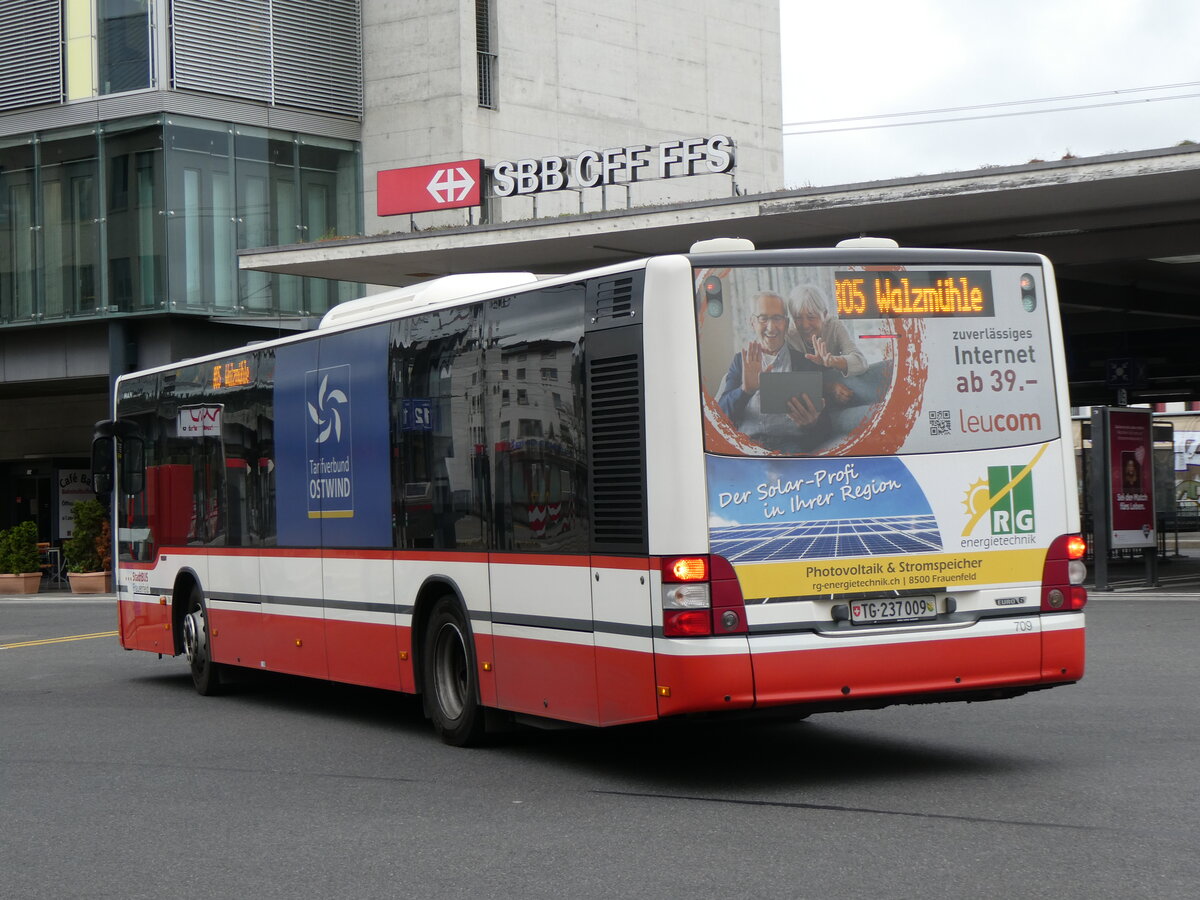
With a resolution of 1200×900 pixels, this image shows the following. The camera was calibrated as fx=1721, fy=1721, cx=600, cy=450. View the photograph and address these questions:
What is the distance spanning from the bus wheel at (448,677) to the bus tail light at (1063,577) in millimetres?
3531

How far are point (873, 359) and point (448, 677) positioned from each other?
11.9 feet

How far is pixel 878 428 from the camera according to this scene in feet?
29.2

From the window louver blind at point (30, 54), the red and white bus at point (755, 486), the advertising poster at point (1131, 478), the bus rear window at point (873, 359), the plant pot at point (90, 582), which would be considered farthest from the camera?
the window louver blind at point (30, 54)

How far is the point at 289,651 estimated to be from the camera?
43.2 feet

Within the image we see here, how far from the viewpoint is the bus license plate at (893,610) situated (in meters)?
8.78

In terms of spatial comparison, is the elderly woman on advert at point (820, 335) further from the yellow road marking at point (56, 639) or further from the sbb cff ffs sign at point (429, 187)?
the sbb cff ffs sign at point (429, 187)

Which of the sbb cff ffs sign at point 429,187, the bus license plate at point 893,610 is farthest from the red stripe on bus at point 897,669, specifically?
the sbb cff ffs sign at point 429,187

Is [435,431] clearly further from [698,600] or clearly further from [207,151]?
[207,151]

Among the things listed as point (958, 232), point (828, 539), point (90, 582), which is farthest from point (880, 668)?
point (90, 582)

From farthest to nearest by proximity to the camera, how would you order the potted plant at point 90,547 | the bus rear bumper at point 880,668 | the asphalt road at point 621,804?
the potted plant at point 90,547
the bus rear bumper at point 880,668
the asphalt road at point 621,804

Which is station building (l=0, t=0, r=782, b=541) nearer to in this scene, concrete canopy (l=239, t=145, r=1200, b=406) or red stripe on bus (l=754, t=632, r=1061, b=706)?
concrete canopy (l=239, t=145, r=1200, b=406)

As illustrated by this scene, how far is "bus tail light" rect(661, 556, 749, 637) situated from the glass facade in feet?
96.9

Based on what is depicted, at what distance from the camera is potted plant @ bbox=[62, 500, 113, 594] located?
116 feet

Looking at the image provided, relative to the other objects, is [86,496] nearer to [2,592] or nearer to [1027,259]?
[2,592]
